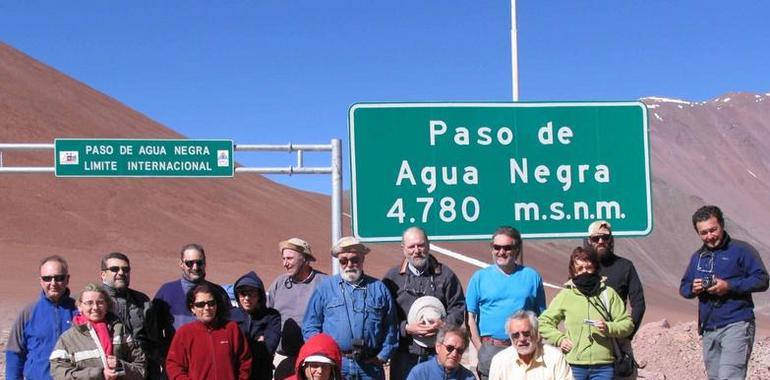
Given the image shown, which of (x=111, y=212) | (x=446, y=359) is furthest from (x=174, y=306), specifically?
(x=111, y=212)

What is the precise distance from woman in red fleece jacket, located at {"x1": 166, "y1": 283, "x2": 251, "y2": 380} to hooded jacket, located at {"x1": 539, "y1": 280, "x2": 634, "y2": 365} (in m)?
1.74

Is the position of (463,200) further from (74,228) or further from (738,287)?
(74,228)

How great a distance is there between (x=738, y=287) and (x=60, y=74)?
199ft

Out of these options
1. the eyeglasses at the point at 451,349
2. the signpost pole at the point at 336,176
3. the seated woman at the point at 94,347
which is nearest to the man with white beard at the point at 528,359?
the eyeglasses at the point at 451,349

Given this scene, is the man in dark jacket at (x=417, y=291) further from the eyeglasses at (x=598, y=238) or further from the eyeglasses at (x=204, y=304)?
the eyeglasses at (x=204, y=304)

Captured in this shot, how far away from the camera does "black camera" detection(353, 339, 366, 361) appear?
5.31m

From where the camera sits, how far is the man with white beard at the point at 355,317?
534cm

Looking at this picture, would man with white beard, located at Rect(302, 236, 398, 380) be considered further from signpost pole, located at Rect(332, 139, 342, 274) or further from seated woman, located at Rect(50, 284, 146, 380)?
signpost pole, located at Rect(332, 139, 342, 274)

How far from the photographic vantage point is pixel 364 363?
17.6 ft

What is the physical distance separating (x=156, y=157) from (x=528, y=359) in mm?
7720

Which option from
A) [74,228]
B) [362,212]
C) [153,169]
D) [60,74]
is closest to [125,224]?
[74,228]

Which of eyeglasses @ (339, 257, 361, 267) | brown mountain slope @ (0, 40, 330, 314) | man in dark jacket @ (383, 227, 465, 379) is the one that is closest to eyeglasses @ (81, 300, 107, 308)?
eyeglasses @ (339, 257, 361, 267)

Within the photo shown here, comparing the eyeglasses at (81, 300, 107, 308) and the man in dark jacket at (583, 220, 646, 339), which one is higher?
the man in dark jacket at (583, 220, 646, 339)

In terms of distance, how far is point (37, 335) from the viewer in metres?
5.30
